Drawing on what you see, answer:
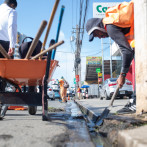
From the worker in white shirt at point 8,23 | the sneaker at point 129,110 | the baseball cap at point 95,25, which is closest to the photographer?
the worker in white shirt at point 8,23

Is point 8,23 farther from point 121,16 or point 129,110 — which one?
point 129,110

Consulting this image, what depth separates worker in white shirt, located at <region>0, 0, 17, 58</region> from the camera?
9.50 ft

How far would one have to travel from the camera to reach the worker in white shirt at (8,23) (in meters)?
2.90

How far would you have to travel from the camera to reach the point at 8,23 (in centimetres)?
295

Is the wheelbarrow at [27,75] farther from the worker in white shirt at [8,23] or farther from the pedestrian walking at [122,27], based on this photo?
the pedestrian walking at [122,27]

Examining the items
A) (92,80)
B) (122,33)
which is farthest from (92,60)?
(122,33)

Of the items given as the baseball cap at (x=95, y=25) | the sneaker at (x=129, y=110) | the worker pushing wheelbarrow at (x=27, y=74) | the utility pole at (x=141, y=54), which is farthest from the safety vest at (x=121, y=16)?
the sneaker at (x=129, y=110)

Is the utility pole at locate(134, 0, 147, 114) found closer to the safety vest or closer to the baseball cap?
the safety vest

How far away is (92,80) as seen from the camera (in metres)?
43.8

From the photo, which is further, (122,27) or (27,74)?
(122,27)

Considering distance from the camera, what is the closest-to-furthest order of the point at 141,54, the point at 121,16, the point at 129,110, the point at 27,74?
the point at 141,54 < the point at 27,74 < the point at 121,16 < the point at 129,110

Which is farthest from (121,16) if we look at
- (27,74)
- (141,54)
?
(27,74)

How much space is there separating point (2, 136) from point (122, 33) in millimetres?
2219

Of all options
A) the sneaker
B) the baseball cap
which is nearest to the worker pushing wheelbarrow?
the baseball cap
